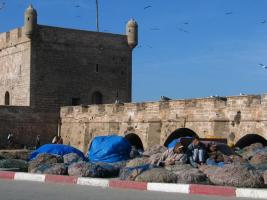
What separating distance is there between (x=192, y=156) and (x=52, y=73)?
22.8m

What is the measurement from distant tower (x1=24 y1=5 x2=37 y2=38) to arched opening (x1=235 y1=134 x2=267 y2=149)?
16.9 metres

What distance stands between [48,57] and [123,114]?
369 inches

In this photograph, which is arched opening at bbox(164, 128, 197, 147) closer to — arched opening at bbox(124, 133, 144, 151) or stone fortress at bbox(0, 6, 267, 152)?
stone fortress at bbox(0, 6, 267, 152)

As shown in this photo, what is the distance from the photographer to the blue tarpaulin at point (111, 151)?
53.0 ft

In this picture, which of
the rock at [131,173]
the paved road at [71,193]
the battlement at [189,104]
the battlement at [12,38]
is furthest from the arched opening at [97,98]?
the paved road at [71,193]

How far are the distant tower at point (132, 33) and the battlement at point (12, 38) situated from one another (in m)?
6.91

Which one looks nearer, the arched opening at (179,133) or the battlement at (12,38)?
the arched opening at (179,133)

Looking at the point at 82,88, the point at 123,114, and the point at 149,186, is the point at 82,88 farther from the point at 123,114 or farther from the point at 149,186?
the point at 149,186

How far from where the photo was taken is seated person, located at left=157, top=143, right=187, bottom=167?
12.8 m

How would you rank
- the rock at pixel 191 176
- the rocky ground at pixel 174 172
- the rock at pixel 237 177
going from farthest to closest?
the rock at pixel 191 176 < the rocky ground at pixel 174 172 < the rock at pixel 237 177

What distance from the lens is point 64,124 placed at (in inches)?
1315

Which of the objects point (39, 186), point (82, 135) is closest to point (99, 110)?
point (82, 135)

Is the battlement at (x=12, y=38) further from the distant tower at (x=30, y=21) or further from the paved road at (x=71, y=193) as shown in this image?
the paved road at (x=71, y=193)

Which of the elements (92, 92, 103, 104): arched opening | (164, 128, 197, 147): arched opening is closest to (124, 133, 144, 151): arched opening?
(164, 128, 197, 147): arched opening
